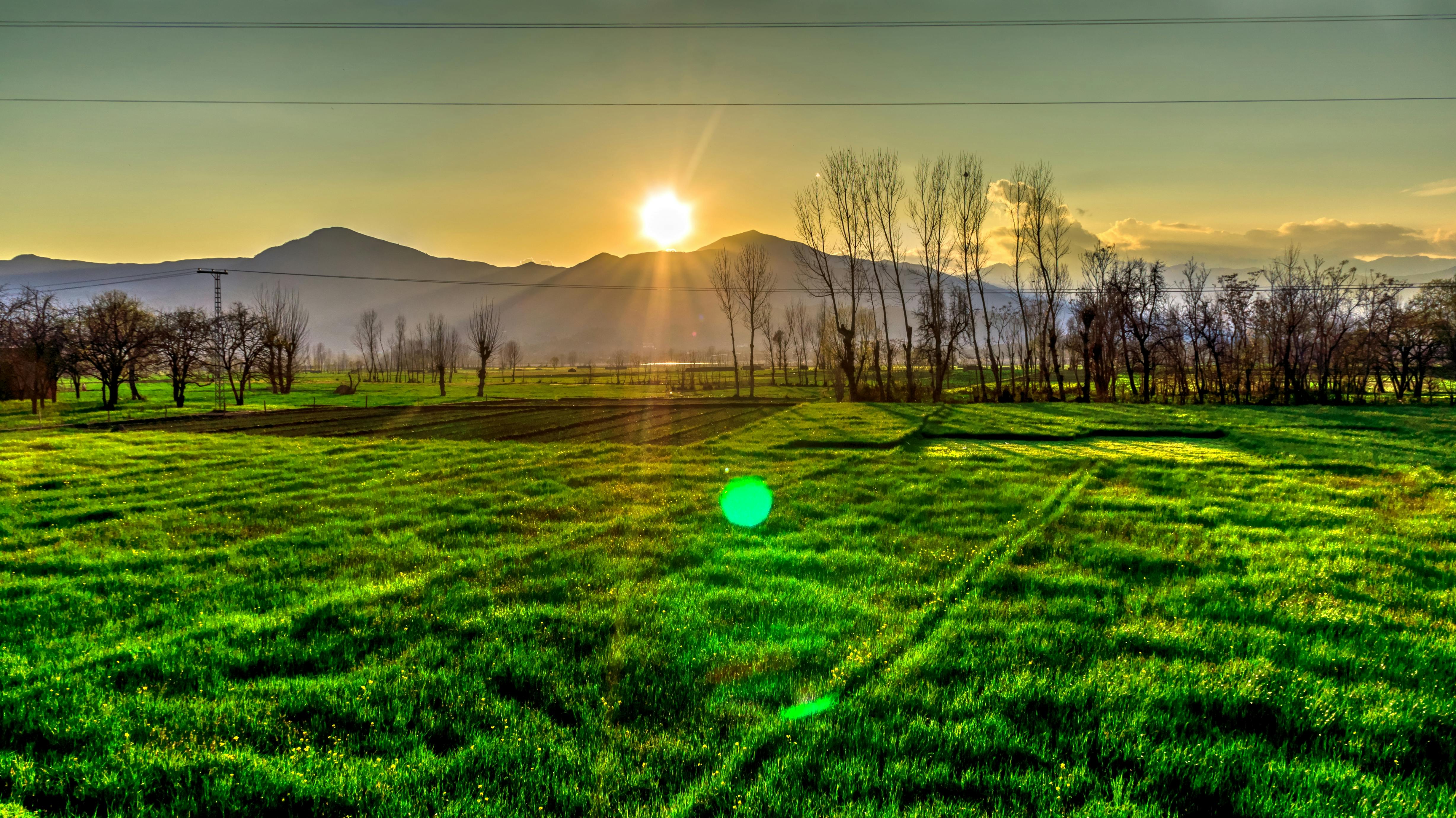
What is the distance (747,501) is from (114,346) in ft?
223

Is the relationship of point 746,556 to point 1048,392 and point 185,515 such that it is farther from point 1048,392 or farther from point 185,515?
point 1048,392

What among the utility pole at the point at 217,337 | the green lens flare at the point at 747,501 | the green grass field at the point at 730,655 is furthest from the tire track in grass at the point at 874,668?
the utility pole at the point at 217,337

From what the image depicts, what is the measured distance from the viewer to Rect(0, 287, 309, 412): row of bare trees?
5084 centimetres

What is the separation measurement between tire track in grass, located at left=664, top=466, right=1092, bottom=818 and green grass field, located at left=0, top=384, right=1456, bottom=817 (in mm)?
33

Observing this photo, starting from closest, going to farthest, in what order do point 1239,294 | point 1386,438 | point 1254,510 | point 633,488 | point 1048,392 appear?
point 1254,510 < point 633,488 < point 1386,438 < point 1048,392 < point 1239,294

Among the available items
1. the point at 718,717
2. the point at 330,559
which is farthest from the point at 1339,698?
the point at 330,559

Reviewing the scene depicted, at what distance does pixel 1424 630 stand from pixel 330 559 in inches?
543

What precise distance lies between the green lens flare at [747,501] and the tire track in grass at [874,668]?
13.5ft

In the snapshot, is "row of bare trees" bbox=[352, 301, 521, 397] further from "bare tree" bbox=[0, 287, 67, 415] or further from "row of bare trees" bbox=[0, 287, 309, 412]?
"bare tree" bbox=[0, 287, 67, 415]

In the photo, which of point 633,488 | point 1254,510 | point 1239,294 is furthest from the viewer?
point 1239,294

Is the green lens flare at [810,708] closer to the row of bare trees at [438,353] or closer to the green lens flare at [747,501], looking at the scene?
the green lens flare at [747,501]

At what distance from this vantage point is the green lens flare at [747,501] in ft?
38.5

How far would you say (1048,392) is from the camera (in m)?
52.9

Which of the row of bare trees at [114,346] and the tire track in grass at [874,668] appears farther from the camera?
the row of bare trees at [114,346]
